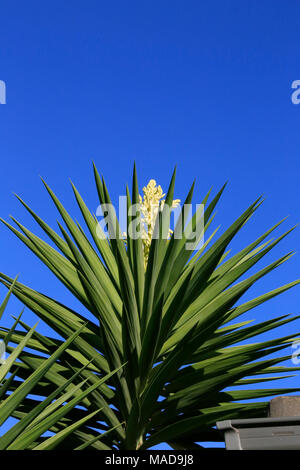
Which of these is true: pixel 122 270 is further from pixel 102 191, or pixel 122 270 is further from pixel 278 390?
pixel 278 390

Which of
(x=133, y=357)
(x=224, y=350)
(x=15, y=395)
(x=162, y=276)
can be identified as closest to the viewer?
(x=15, y=395)

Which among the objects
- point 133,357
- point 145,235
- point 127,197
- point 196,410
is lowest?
point 196,410

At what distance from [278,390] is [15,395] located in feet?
4.46

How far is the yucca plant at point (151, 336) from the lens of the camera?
95.0 inches

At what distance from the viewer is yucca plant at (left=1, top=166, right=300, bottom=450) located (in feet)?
7.92

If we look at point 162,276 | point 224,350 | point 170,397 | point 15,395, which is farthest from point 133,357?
point 15,395

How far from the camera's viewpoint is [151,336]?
2379mm
